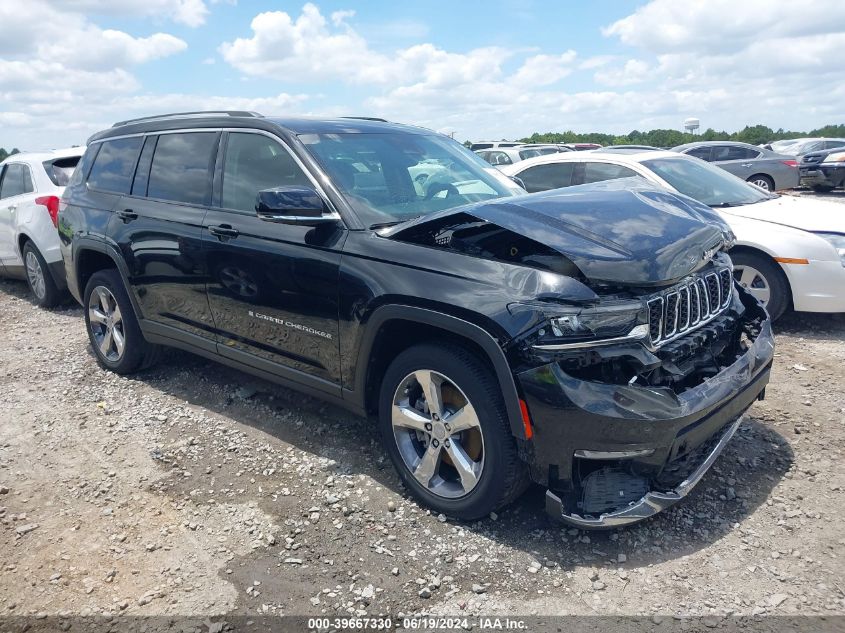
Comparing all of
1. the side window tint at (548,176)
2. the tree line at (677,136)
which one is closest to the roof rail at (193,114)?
the side window tint at (548,176)

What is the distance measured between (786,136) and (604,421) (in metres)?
47.3

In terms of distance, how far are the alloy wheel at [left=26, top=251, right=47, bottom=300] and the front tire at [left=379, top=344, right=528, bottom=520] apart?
240 inches

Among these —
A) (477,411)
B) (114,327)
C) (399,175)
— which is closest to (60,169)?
(114,327)

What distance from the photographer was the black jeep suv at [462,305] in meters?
2.80

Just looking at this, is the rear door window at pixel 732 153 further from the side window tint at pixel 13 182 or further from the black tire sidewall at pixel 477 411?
the black tire sidewall at pixel 477 411

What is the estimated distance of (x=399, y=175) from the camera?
4.00 meters

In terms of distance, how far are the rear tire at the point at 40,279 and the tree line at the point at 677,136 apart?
35283 millimetres

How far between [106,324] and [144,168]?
1360 millimetres

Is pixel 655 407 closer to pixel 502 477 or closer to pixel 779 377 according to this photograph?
pixel 502 477

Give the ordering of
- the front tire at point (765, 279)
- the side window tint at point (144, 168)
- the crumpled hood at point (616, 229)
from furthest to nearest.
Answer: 1. the front tire at point (765, 279)
2. the side window tint at point (144, 168)
3. the crumpled hood at point (616, 229)

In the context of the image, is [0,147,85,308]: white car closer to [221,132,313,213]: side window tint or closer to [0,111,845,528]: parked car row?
[0,111,845,528]: parked car row

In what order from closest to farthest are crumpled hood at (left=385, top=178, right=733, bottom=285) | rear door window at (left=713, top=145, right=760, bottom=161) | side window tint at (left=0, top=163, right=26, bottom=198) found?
crumpled hood at (left=385, top=178, right=733, bottom=285)
side window tint at (left=0, top=163, right=26, bottom=198)
rear door window at (left=713, top=145, right=760, bottom=161)

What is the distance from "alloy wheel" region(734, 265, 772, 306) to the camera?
5.77 meters

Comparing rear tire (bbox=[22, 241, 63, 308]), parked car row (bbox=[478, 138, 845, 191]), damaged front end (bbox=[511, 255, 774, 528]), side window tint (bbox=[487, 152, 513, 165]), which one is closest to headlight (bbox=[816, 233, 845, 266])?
damaged front end (bbox=[511, 255, 774, 528])
